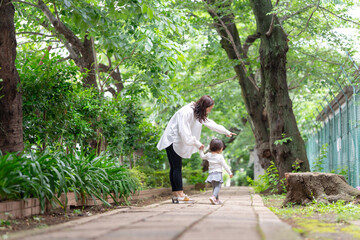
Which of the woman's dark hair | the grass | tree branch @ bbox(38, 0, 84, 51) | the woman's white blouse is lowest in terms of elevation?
the grass

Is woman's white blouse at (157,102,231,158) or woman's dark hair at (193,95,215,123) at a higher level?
woman's dark hair at (193,95,215,123)

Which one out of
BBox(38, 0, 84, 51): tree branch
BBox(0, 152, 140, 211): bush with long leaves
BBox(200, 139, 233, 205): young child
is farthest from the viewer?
BBox(38, 0, 84, 51): tree branch

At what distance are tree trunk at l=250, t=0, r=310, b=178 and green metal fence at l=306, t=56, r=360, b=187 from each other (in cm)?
59

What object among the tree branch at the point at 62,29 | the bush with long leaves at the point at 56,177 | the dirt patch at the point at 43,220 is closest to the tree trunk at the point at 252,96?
the tree branch at the point at 62,29

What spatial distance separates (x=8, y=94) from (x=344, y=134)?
8.02 metres

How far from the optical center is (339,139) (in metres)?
11.2

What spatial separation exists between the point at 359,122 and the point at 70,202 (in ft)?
19.5

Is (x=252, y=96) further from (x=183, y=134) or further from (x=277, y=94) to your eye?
(x=183, y=134)

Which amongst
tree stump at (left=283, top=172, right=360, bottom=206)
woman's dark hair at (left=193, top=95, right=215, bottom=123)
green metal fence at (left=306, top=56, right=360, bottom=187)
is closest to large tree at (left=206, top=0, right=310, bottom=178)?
green metal fence at (left=306, top=56, right=360, bottom=187)

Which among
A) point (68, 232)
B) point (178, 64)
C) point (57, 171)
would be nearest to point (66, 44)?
point (178, 64)

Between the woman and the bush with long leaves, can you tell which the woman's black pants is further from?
the bush with long leaves

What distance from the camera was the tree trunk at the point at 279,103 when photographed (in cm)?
954

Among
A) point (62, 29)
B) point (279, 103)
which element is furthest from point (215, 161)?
point (62, 29)

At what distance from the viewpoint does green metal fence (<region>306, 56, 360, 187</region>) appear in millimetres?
9023
